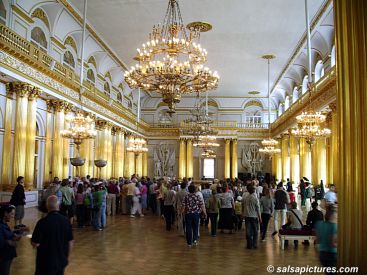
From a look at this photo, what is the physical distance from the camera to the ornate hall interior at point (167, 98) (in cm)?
246

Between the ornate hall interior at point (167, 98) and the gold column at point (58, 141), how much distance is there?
2.6 inches

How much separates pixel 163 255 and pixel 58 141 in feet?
32.9

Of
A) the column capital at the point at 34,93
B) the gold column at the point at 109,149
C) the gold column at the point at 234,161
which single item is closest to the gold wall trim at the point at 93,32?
the column capital at the point at 34,93

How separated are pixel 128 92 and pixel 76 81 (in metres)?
10.8

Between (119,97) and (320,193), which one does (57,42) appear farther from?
(320,193)

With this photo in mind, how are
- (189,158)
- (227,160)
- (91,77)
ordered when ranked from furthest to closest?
(227,160), (189,158), (91,77)

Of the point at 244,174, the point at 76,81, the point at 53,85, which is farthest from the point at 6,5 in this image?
the point at 244,174

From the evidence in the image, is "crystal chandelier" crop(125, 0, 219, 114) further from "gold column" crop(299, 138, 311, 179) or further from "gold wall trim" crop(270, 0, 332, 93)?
"gold column" crop(299, 138, 311, 179)

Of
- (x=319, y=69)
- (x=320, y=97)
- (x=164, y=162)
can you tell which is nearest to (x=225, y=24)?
(x=320, y=97)

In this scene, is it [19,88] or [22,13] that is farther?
[22,13]

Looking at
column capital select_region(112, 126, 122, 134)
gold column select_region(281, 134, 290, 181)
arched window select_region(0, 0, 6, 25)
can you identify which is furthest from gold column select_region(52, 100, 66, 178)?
gold column select_region(281, 134, 290, 181)

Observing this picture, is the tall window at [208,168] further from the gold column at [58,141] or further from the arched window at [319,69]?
the gold column at [58,141]

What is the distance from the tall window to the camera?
32.4m

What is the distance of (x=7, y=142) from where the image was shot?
12438 mm
